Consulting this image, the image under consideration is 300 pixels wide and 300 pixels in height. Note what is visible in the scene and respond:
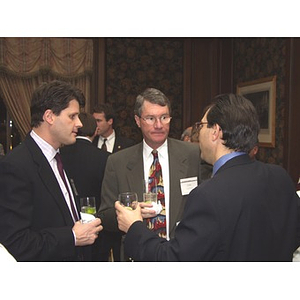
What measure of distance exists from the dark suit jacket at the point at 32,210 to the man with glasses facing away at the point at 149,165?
50 centimetres

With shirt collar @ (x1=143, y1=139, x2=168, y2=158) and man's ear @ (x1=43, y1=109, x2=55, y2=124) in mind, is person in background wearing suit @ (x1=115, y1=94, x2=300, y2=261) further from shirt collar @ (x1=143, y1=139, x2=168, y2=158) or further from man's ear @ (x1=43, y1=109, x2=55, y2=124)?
shirt collar @ (x1=143, y1=139, x2=168, y2=158)

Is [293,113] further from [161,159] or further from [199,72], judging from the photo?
[161,159]

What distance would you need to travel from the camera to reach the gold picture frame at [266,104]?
5875 millimetres

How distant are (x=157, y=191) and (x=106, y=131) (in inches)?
119

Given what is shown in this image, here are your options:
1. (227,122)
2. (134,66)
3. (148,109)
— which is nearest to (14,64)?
(134,66)

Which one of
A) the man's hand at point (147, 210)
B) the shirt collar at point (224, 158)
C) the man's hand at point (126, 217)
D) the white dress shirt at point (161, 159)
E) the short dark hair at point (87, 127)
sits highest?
the short dark hair at point (87, 127)

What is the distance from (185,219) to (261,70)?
533 centimetres

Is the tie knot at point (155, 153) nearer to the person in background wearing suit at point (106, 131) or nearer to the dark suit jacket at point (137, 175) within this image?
the dark suit jacket at point (137, 175)

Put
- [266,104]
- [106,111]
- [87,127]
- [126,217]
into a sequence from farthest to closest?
1. [266,104]
2. [106,111]
3. [87,127]
4. [126,217]

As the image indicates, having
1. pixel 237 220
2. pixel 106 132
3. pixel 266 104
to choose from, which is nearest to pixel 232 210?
pixel 237 220

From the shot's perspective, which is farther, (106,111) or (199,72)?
(199,72)

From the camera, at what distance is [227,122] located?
1560 mm

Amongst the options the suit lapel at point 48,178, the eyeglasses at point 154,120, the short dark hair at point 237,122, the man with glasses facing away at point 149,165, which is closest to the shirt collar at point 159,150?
the man with glasses facing away at point 149,165

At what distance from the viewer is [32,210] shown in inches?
70.6
